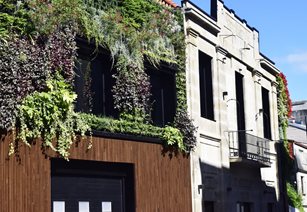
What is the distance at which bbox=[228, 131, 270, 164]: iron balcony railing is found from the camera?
2739 cm

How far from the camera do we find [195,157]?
77.3 ft

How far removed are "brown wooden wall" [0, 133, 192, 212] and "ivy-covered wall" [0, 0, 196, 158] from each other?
0.39 meters

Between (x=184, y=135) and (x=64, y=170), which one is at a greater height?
(x=184, y=135)

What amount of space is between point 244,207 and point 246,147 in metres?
2.90

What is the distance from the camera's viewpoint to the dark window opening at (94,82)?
18625mm

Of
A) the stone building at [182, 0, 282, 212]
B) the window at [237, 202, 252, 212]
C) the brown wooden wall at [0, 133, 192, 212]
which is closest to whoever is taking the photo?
the brown wooden wall at [0, 133, 192, 212]

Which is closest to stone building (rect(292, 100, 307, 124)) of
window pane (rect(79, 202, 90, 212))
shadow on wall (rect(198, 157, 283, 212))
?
shadow on wall (rect(198, 157, 283, 212))

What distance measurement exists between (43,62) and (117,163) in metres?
4.23

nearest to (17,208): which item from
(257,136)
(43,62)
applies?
(43,62)

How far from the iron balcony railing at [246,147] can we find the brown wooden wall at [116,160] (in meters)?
5.08

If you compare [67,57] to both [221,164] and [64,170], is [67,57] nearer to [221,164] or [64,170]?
[64,170]

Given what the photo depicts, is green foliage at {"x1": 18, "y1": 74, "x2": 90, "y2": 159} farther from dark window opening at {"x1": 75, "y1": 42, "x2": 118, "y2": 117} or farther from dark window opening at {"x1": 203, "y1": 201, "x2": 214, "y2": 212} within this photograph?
dark window opening at {"x1": 203, "y1": 201, "x2": 214, "y2": 212}

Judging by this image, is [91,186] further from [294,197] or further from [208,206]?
[294,197]

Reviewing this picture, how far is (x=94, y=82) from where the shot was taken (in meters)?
19.4
